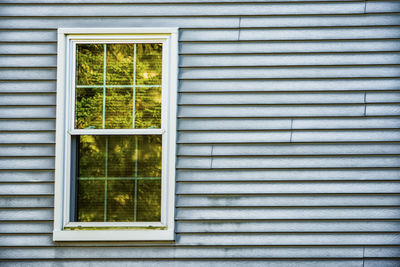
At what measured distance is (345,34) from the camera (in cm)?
308

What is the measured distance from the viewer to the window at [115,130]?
3.04 metres

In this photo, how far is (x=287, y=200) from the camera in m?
3.03

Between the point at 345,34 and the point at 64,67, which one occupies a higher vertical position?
the point at 345,34

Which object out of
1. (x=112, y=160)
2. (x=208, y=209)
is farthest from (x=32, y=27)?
(x=208, y=209)

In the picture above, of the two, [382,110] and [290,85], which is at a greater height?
[290,85]

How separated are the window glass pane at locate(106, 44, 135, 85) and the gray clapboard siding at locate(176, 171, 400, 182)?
906 millimetres

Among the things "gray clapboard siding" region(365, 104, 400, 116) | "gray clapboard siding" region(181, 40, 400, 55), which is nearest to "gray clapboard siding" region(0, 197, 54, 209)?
"gray clapboard siding" region(181, 40, 400, 55)

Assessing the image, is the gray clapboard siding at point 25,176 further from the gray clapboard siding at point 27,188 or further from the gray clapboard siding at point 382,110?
the gray clapboard siding at point 382,110

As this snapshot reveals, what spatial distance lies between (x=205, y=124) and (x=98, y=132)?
0.89 metres

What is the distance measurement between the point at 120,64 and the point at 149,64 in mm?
245

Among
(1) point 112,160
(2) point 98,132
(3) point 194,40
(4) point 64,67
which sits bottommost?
(1) point 112,160

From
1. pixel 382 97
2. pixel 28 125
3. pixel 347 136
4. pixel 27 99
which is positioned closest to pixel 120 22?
pixel 27 99

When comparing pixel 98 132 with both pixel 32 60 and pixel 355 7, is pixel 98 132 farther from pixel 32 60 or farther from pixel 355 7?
pixel 355 7

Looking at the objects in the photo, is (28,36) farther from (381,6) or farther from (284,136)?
(381,6)
